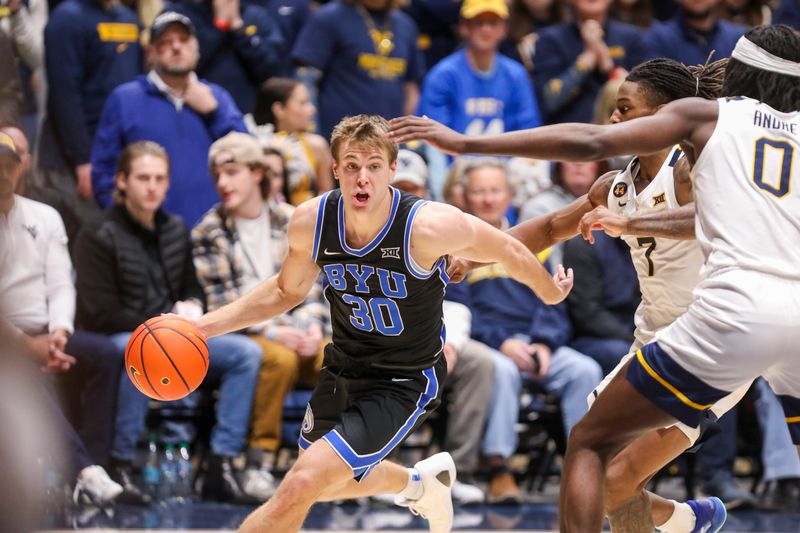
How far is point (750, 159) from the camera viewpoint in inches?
175

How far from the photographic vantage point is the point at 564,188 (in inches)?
340

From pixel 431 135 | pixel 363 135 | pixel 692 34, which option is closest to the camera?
pixel 431 135

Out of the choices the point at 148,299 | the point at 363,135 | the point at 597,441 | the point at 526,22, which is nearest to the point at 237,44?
the point at 148,299

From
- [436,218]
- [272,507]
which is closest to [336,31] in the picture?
[436,218]

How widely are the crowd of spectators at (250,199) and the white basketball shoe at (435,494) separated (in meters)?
1.44

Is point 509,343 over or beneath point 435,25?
beneath

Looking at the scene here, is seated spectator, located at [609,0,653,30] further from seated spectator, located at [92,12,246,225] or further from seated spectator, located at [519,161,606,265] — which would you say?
seated spectator, located at [92,12,246,225]

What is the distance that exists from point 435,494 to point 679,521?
1.11 meters

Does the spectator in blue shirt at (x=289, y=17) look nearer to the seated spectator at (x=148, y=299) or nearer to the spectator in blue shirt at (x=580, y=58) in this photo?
the spectator in blue shirt at (x=580, y=58)

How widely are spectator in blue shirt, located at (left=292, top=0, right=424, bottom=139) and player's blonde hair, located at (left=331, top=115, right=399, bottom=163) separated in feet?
13.2

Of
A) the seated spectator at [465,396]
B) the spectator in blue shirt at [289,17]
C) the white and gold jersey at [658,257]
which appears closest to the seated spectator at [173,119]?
the spectator in blue shirt at [289,17]

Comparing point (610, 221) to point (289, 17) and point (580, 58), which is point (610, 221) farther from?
point (289, 17)

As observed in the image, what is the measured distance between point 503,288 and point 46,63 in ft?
10.7

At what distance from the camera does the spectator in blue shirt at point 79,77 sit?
8383 mm
